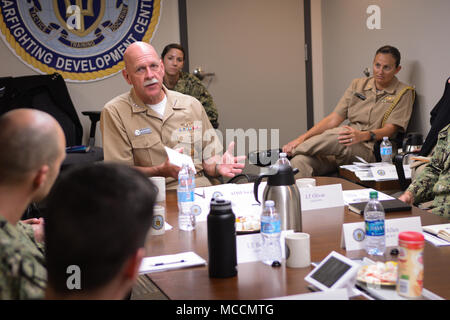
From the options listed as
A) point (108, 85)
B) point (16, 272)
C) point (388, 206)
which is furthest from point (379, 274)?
point (108, 85)

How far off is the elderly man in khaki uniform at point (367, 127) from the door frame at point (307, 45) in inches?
58.2

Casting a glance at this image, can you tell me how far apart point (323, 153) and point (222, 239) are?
2.86 m

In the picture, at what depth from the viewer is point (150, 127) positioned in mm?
3064

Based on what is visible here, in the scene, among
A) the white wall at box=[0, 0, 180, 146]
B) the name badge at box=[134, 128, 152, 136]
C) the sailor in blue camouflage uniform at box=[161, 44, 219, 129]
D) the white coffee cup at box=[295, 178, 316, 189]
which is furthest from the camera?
the white wall at box=[0, 0, 180, 146]

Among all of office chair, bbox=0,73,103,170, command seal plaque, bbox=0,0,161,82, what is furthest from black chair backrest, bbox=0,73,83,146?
command seal plaque, bbox=0,0,161,82

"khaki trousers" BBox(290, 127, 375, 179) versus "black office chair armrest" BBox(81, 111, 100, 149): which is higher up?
"black office chair armrest" BBox(81, 111, 100, 149)

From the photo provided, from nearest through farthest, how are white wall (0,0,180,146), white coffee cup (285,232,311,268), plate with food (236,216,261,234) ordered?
white coffee cup (285,232,311,268) → plate with food (236,216,261,234) → white wall (0,0,180,146)

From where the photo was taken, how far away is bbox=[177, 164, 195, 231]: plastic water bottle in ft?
6.76

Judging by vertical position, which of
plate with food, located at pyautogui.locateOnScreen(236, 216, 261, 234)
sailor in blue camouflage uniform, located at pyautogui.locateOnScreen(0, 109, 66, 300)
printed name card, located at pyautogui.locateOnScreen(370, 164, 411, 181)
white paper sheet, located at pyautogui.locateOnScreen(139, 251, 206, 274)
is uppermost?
sailor in blue camouflage uniform, located at pyautogui.locateOnScreen(0, 109, 66, 300)

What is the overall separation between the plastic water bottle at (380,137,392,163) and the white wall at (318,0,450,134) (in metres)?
0.43

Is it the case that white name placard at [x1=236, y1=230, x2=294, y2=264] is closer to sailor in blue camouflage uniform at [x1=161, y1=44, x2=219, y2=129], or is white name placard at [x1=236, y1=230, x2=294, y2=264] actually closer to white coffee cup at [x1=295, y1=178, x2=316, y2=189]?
white coffee cup at [x1=295, y1=178, x2=316, y2=189]

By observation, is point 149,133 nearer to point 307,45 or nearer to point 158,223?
point 158,223

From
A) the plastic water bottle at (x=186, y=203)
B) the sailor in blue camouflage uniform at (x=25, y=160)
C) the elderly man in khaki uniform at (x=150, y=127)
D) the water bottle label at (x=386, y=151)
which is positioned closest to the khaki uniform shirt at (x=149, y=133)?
the elderly man in khaki uniform at (x=150, y=127)

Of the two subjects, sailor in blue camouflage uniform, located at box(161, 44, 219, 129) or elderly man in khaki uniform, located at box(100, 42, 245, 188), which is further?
sailor in blue camouflage uniform, located at box(161, 44, 219, 129)
